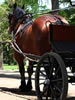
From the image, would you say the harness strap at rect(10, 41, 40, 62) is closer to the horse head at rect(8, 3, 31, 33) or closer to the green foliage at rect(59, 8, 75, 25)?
the horse head at rect(8, 3, 31, 33)

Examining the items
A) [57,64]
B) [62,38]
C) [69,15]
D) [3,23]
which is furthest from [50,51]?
[3,23]

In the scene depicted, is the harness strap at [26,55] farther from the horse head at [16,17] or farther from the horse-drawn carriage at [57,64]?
the horse-drawn carriage at [57,64]

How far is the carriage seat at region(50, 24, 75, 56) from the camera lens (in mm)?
5330

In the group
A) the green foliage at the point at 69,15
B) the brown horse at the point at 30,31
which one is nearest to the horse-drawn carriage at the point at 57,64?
the brown horse at the point at 30,31

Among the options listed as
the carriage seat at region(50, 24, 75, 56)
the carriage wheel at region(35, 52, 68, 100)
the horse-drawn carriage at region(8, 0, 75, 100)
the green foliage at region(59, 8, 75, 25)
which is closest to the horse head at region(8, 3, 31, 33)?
the horse-drawn carriage at region(8, 0, 75, 100)

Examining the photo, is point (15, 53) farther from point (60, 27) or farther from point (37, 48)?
point (60, 27)

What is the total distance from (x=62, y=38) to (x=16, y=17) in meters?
3.16

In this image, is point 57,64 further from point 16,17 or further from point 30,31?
point 16,17

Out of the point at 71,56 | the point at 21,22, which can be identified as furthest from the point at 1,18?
the point at 71,56

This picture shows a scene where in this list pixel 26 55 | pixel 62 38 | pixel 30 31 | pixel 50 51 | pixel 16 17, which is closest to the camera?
pixel 62 38

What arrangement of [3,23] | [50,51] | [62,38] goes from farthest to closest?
[3,23], [50,51], [62,38]

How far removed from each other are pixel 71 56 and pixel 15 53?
2988 millimetres

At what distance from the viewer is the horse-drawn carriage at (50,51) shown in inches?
191

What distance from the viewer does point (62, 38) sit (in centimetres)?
557
